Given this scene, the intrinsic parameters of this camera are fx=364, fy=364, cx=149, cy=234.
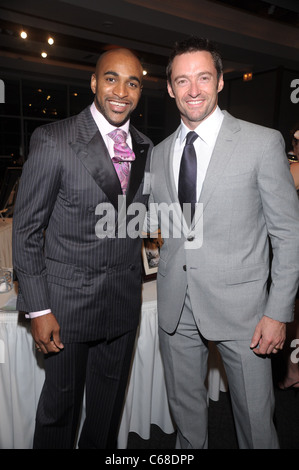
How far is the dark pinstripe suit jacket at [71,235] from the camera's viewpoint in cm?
133

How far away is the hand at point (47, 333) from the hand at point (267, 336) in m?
0.76

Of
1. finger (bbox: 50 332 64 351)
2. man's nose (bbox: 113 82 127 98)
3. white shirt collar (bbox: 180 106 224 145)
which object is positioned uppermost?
man's nose (bbox: 113 82 127 98)

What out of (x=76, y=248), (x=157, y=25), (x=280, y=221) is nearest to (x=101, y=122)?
(x=76, y=248)

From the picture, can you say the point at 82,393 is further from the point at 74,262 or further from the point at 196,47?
the point at 196,47

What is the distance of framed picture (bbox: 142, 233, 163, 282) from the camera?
2.12 m

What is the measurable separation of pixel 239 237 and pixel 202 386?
745 millimetres

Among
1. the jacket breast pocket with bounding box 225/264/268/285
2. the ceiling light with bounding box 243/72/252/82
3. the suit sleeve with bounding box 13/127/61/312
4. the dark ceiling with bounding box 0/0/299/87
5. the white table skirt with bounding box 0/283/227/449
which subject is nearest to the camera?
the suit sleeve with bounding box 13/127/61/312

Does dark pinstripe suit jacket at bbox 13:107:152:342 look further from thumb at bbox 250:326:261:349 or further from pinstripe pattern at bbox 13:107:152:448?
thumb at bbox 250:326:261:349

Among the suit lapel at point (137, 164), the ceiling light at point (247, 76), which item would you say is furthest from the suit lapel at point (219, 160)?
the ceiling light at point (247, 76)

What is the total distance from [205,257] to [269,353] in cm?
45

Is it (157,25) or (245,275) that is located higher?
(157,25)

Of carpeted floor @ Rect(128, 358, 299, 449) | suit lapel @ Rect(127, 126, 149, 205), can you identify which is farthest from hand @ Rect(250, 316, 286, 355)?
carpeted floor @ Rect(128, 358, 299, 449)

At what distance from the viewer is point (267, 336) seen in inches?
54.9

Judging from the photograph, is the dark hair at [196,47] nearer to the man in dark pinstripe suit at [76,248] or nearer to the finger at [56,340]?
the man in dark pinstripe suit at [76,248]
